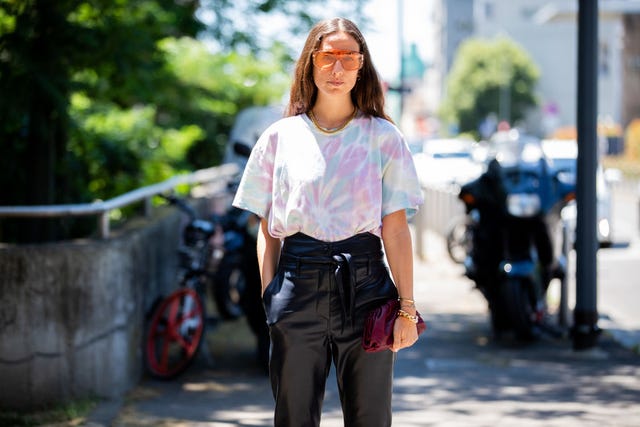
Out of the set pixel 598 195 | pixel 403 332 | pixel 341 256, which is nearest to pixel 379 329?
pixel 403 332

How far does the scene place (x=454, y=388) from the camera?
7.05 m

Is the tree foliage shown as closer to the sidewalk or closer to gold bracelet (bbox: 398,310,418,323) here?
the sidewalk

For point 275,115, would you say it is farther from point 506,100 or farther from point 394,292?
point 506,100

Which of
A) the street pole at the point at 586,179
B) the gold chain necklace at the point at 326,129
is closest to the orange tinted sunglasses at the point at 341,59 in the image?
the gold chain necklace at the point at 326,129

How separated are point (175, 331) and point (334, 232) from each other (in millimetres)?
3905

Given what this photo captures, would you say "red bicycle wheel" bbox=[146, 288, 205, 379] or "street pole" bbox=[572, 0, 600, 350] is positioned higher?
"street pole" bbox=[572, 0, 600, 350]

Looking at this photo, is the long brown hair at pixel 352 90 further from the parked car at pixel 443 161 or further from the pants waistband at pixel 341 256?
the parked car at pixel 443 161

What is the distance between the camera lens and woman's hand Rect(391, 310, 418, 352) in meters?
3.52

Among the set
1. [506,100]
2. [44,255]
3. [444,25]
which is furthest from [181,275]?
[444,25]

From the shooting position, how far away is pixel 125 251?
660 centimetres

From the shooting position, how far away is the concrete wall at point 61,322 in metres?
5.98

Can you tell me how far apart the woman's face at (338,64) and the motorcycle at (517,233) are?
496 cm

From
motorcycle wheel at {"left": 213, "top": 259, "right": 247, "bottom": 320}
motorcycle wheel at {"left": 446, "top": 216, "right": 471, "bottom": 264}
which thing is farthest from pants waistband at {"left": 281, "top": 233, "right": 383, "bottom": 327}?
motorcycle wheel at {"left": 446, "top": 216, "right": 471, "bottom": 264}

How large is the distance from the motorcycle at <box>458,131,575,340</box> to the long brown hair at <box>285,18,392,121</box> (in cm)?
485
